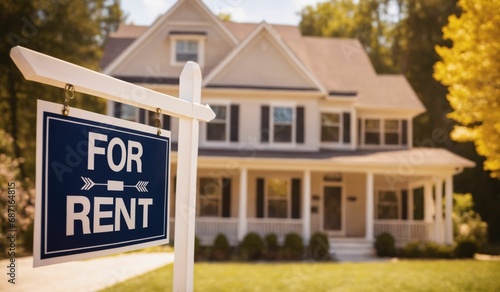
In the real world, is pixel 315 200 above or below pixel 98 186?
below

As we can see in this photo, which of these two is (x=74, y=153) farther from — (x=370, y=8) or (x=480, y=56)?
(x=370, y=8)

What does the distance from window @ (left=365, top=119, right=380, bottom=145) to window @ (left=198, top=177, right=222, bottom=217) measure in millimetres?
6257

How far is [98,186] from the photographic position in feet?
→ 7.85

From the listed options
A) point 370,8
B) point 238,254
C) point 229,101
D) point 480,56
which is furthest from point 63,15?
point 370,8

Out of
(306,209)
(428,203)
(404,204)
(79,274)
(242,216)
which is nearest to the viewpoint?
(79,274)

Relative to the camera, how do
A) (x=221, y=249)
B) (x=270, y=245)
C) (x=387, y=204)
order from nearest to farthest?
(x=221, y=249) → (x=270, y=245) → (x=387, y=204)

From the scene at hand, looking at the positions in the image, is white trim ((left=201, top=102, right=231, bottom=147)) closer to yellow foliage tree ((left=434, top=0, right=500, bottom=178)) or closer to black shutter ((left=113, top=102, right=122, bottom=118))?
black shutter ((left=113, top=102, right=122, bottom=118))

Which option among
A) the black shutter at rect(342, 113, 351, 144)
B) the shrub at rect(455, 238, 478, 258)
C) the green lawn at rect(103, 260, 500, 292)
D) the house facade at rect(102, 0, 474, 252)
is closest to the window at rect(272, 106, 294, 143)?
the house facade at rect(102, 0, 474, 252)

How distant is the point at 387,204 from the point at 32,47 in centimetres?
1407

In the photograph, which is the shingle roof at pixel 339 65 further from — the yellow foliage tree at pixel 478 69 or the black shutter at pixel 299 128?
the yellow foliage tree at pixel 478 69

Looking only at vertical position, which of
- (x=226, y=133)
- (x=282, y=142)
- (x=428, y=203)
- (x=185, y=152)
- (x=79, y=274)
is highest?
(x=226, y=133)

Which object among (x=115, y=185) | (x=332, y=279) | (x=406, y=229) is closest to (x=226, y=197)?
(x=406, y=229)

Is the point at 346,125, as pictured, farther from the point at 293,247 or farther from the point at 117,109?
the point at 117,109

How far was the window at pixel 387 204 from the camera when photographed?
21.4 metres
